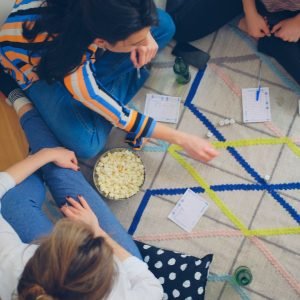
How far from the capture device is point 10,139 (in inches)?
80.2

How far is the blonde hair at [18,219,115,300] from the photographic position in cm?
111

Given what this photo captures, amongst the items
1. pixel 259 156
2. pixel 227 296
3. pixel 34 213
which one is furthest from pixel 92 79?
pixel 227 296

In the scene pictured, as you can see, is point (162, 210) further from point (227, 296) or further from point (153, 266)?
point (227, 296)

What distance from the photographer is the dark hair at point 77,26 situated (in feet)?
4.26

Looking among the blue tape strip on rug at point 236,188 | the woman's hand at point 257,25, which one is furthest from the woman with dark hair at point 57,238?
the woman's hand at point 257,25

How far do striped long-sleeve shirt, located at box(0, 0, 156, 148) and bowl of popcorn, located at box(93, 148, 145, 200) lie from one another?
0.69 ft

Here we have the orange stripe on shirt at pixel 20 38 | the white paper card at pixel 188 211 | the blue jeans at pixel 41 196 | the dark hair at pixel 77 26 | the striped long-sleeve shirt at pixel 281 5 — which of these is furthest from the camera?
the white paper card at pixel 188 211

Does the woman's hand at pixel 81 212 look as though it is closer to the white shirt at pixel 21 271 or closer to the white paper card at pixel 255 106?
the white shirt at pixel 21 271

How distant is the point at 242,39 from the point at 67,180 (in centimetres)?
98

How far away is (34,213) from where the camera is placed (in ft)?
5.39

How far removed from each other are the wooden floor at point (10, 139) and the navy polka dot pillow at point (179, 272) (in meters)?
0.72

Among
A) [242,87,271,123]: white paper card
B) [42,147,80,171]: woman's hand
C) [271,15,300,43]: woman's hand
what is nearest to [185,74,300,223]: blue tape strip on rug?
Answer: [242,87,271,123]: white paper card

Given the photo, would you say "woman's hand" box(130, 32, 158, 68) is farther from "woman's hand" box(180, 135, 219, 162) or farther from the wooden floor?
the wooden floor

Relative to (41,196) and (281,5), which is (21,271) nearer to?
(41,196)
